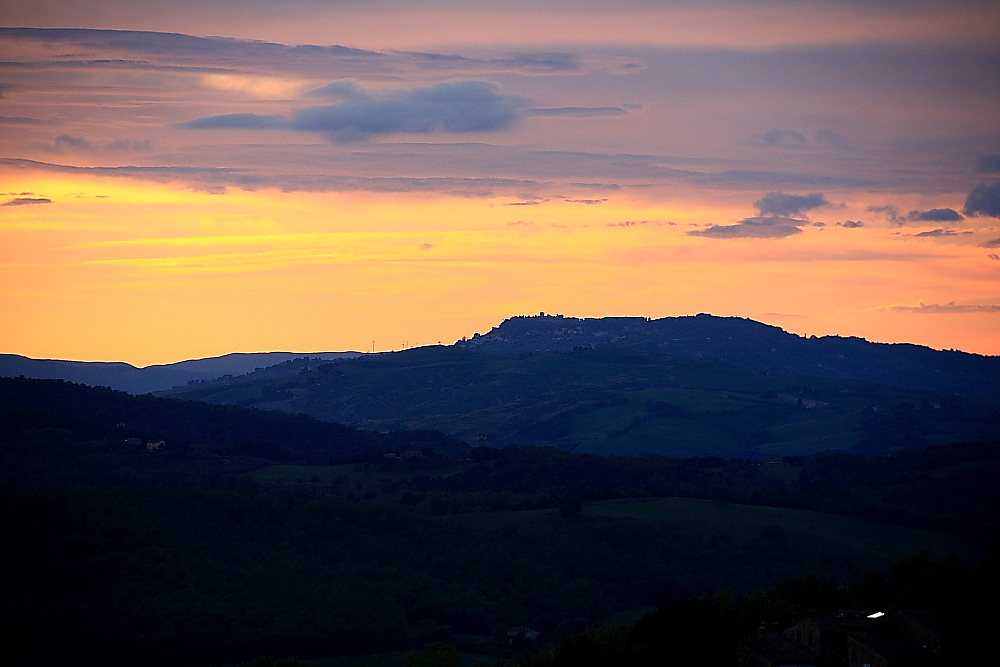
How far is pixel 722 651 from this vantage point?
241 ft

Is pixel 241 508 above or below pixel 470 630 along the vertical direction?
above

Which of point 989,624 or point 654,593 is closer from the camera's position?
point 989,624

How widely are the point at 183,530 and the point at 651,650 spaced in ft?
390

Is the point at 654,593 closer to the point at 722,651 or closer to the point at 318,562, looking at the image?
the point at 318,562

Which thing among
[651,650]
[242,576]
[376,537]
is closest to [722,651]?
[651,650]

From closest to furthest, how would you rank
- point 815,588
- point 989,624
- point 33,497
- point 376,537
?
point 989,624 < point 815,588 < point 33,497 < point 376,537

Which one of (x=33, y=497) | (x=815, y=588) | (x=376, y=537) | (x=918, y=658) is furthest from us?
(x=376, y=537)

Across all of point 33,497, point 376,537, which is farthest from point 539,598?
point 33,497

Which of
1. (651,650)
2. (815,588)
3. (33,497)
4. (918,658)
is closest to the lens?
(918,658)

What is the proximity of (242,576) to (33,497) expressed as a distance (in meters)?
33.8

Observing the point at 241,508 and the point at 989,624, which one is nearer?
the point at 989,624

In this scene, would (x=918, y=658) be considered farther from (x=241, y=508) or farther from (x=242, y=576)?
(x=241, y=508)

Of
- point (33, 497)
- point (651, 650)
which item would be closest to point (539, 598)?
point (33, 497)

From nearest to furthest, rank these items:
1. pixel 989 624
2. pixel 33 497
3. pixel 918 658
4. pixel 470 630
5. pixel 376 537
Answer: pixel 918 658 < pixel 989 624 < pixel 470 630 < pixel 33 497 < pixel 376 537
